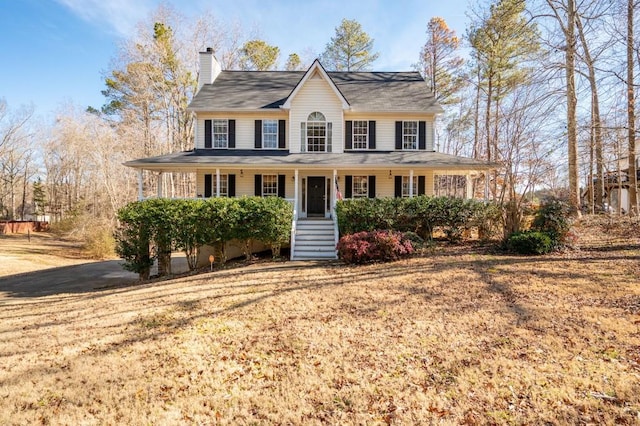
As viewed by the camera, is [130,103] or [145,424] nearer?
[145,424]

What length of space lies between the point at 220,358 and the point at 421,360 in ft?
9.12

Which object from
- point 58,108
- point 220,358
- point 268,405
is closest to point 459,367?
point 268,405

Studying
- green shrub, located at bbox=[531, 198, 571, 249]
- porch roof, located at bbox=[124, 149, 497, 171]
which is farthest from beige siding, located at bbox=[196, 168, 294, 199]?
green shrub, located at bbox=[531, 198, 571, 249]

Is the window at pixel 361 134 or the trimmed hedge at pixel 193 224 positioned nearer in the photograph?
the trimmed hedge at pixel 193 224

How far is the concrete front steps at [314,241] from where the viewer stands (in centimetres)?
1253

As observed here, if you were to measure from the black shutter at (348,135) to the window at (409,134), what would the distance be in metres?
2.62

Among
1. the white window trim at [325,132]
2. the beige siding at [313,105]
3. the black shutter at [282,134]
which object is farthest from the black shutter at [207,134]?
the white window trim at [325,132]

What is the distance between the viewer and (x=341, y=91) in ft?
59.4

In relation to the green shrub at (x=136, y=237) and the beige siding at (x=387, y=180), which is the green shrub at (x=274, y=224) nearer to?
the green shrub at (x=136, y=237)

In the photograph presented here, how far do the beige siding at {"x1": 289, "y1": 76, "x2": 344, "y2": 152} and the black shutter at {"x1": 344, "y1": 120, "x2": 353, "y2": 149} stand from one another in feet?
1.44

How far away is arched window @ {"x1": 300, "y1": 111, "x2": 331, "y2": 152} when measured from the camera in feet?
54.1

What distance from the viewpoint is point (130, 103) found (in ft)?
90.9

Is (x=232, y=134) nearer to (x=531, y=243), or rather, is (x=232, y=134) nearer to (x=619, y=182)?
(x=531, y=243)

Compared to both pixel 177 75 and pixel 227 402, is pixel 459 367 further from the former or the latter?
pixel 177 75
